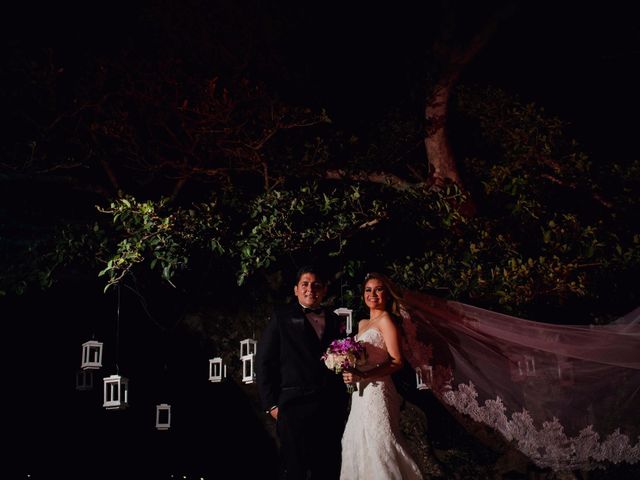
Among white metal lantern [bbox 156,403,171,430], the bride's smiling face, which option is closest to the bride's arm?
the bride's smiling face

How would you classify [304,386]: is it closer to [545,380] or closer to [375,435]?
[375,435]

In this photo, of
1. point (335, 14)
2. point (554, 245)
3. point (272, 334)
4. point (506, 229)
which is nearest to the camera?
point (272, 334)

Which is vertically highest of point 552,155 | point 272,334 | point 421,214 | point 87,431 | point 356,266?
point 552,155

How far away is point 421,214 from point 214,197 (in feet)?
5.96

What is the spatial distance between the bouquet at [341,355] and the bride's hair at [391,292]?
90 cm

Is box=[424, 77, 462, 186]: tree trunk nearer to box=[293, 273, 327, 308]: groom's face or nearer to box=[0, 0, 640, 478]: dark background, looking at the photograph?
box=[0, 0, 640, 478]: dark background

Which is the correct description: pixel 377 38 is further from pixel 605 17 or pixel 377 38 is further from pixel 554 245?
pixel 554 245

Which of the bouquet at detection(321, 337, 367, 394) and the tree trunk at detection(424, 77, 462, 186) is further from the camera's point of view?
the tree trunk at detection(424, 77, 462, 186)

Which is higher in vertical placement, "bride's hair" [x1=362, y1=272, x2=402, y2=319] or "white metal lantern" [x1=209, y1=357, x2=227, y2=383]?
"bride's hair" [x1=362, y1=272, x2=402, y2=319]

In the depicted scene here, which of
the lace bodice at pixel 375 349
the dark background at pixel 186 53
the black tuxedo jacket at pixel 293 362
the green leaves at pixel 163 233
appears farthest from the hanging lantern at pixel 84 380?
the lace bodice at pixel 375 349

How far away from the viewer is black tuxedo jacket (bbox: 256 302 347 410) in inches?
159

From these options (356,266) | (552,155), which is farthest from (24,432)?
(552,155)

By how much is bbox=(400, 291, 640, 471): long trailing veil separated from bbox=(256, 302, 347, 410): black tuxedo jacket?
1.15m

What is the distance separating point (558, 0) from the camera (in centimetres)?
697
